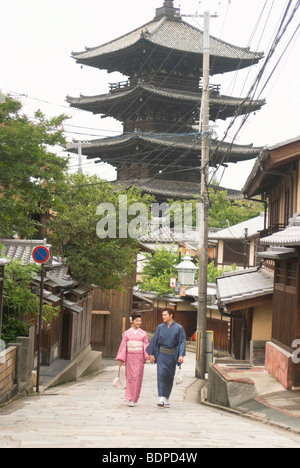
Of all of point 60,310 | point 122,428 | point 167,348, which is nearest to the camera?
point 122,428

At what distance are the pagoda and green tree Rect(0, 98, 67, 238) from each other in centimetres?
2622

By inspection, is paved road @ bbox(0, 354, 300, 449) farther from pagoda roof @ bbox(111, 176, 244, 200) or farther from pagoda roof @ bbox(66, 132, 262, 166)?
pagoda roof @ bbox(111, 176, 244, 200)

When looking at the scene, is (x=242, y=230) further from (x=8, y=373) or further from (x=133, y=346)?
(x=133, y=346)

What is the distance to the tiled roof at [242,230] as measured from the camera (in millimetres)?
38062

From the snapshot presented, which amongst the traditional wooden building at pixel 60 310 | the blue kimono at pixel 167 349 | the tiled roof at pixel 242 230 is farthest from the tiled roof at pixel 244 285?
the tiled roof at pixel 242 230

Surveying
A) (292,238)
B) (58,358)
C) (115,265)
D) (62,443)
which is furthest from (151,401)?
(115,265)

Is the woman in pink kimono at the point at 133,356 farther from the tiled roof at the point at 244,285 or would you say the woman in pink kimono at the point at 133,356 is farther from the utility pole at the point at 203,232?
the utility pole at the point at 203,232

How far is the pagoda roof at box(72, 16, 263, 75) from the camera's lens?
128ft

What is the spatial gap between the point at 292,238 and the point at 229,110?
32718mm

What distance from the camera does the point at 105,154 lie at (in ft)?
142

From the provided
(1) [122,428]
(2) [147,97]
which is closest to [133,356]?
(1) [122,428]

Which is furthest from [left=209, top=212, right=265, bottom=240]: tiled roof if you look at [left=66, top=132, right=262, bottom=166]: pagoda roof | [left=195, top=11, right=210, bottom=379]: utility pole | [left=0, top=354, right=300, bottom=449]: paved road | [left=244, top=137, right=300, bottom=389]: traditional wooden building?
[left=0, top=354, right=300, bottom=449]: paved road

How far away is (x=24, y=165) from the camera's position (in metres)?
11.4

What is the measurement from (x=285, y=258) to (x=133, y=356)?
3704 millimetres
